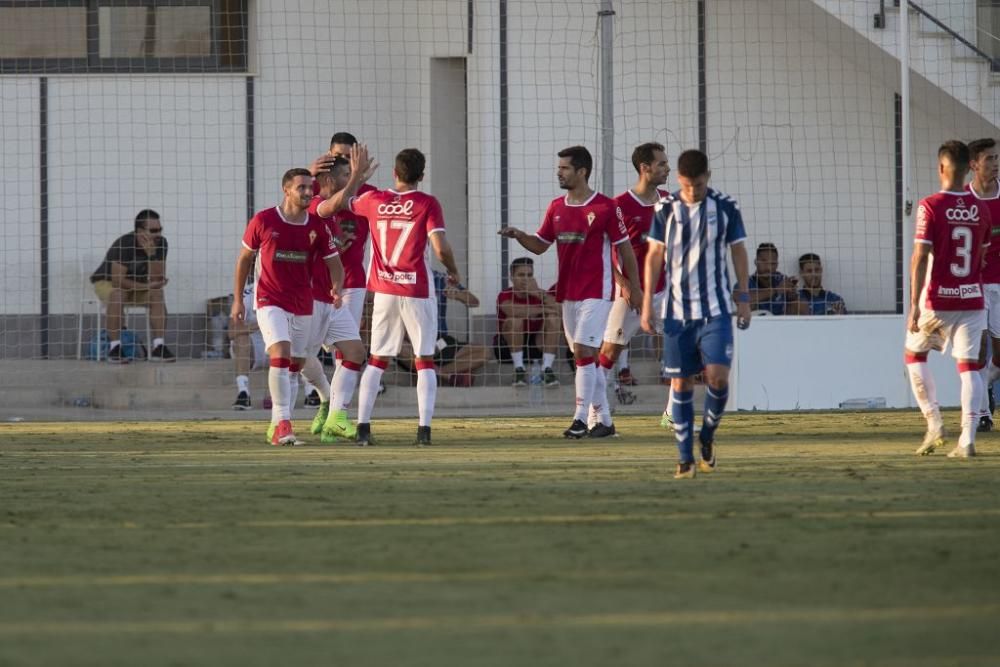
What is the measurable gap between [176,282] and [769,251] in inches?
262

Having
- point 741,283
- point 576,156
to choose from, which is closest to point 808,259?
point 576,156

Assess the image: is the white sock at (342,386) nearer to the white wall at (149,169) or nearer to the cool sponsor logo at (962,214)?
the cool sponsor logo at (962,214)

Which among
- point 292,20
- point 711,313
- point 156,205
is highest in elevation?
point 292,20

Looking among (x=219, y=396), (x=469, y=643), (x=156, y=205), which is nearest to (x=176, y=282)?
(x=156, y=205)

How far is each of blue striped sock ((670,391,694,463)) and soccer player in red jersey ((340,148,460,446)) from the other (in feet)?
8.99

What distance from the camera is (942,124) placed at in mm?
18875

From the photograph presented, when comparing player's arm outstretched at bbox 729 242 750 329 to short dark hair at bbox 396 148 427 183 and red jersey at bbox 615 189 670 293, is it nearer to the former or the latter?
short dark hair at bbox 396 148 427 183

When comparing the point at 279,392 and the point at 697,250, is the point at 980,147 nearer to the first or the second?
the point at 697,250

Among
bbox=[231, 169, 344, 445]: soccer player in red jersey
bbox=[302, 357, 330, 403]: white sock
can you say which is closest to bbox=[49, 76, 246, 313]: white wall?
bbox=[302, 357, 330, 403]: white sock

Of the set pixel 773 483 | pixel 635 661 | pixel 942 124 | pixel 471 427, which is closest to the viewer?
pixel 635 661

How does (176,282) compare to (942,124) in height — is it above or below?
below

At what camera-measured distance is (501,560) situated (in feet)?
20.2

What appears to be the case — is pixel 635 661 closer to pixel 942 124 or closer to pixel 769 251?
pixel 769 251

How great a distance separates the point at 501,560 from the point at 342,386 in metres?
6.16
